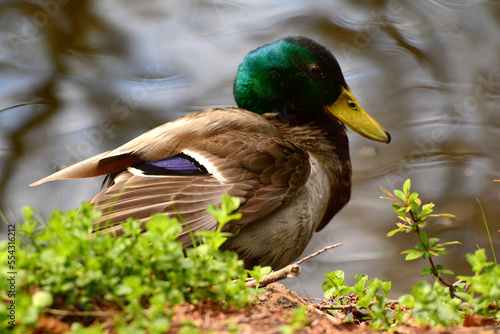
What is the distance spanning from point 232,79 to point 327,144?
3.42 meters

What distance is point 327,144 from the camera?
3.42 metres

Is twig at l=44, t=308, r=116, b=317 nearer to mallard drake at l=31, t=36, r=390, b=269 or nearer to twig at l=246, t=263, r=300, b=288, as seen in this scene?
twig at l=246, t=263, r=300, b=288

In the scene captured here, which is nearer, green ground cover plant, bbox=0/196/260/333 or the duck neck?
green ground cover plant, bbox=0/196/260/333

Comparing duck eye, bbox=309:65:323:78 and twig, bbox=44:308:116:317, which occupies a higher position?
duck eye, bbox=309:65:323:78

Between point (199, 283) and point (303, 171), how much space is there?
1264 millimetres

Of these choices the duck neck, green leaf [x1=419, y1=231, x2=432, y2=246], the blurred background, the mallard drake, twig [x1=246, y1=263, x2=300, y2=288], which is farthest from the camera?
the blurred background

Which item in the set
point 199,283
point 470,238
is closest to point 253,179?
point 199,283

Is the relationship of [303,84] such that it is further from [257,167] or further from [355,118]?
[257,167]

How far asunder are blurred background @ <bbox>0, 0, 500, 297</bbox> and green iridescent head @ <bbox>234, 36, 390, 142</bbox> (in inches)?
78.4

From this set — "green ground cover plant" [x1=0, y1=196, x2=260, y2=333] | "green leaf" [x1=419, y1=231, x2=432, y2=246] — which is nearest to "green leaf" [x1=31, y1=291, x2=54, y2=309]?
"green ground cover plant" [x1=0, y1=196, x2=260, y2=333]

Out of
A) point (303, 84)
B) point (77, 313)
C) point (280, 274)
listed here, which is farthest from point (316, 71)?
point (77, 313)

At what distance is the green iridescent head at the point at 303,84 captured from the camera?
11.5 ft

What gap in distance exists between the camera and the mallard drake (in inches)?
103

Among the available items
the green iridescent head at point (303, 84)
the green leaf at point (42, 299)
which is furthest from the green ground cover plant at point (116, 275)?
the green iridescent head at point (303, 84)
